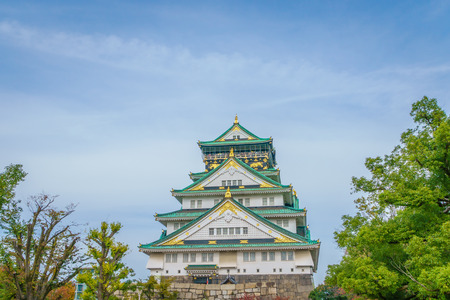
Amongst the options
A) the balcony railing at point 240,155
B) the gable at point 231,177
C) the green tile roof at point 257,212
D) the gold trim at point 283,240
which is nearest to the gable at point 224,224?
the gold trim at point 283,240

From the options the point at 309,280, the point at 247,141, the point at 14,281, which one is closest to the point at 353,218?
the point at 309,280

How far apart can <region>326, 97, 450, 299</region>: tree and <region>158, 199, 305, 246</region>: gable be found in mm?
14216

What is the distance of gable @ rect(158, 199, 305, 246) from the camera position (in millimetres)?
34406

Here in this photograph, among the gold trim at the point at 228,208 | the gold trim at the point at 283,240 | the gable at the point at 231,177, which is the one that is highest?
the gable at the point at 231,177

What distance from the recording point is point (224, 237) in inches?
1377

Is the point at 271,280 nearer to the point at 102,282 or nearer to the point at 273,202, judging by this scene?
the point at 273,202

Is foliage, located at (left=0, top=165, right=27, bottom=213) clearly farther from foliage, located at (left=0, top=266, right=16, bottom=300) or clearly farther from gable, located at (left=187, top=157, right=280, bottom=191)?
gable, located at (left=187, top=157, right=280, bottom=191)

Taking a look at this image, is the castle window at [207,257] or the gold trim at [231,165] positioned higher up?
the gold trim at [231,165]

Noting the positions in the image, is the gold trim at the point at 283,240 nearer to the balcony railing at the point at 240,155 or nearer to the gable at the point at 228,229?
the gable at the point at 228,229

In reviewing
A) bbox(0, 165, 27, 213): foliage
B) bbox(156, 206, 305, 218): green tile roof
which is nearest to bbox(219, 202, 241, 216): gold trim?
bbox(156, 206, 305, 218): green tile roof

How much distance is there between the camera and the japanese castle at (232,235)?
33062 millimetres

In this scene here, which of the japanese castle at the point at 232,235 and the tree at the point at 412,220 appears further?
the japanese castle at the point at 232,235

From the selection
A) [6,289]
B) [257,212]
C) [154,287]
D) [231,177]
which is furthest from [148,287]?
[231,177]

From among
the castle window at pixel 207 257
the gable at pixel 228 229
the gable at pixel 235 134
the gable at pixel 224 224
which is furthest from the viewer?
the gable at pixel 235 134
